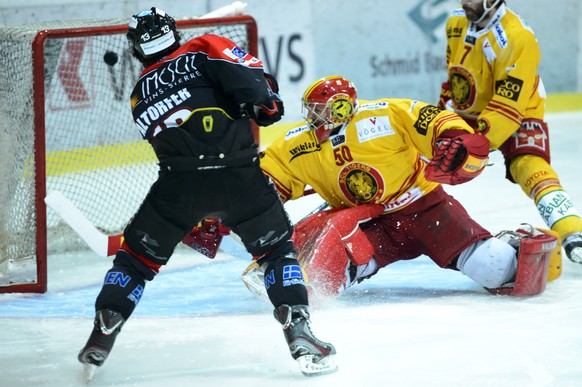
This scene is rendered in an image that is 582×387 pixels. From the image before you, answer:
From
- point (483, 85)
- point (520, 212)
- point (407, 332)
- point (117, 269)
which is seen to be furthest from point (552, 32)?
point (117, 269)

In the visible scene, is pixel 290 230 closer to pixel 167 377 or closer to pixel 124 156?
pixel 167 377

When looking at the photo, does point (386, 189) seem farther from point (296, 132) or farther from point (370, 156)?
point (296, 132)

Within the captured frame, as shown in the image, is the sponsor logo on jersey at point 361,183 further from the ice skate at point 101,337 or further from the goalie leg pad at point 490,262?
the ice skate at point 101,337

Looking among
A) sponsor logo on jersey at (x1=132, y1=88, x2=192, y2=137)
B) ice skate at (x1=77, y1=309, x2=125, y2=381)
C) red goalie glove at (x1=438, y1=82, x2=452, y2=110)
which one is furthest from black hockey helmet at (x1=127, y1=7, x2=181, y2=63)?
red goalie glove at (x1=438, y1=82, x2=452, y2=110)

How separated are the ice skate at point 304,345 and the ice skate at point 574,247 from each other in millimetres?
1517

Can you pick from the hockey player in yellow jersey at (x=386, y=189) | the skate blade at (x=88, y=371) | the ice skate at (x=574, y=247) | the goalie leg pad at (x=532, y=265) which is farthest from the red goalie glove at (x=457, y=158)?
the skate blade at (x=88, y=371)

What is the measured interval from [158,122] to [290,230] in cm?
50

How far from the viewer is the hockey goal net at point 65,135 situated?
4.47 m

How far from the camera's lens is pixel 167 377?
324 centimetres

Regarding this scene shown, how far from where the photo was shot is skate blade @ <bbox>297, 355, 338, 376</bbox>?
Answer: 3.16 meters

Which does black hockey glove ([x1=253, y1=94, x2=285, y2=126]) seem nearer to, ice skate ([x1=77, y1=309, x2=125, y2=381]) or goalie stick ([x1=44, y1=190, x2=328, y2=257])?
ice skate ([x1=77, y1=309, x2=125, y2=381])

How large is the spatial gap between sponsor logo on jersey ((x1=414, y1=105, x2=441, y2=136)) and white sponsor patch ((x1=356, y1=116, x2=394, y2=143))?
11 cm

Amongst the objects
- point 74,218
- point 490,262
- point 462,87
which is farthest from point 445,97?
point 74,218

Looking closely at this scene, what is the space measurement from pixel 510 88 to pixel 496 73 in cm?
14
